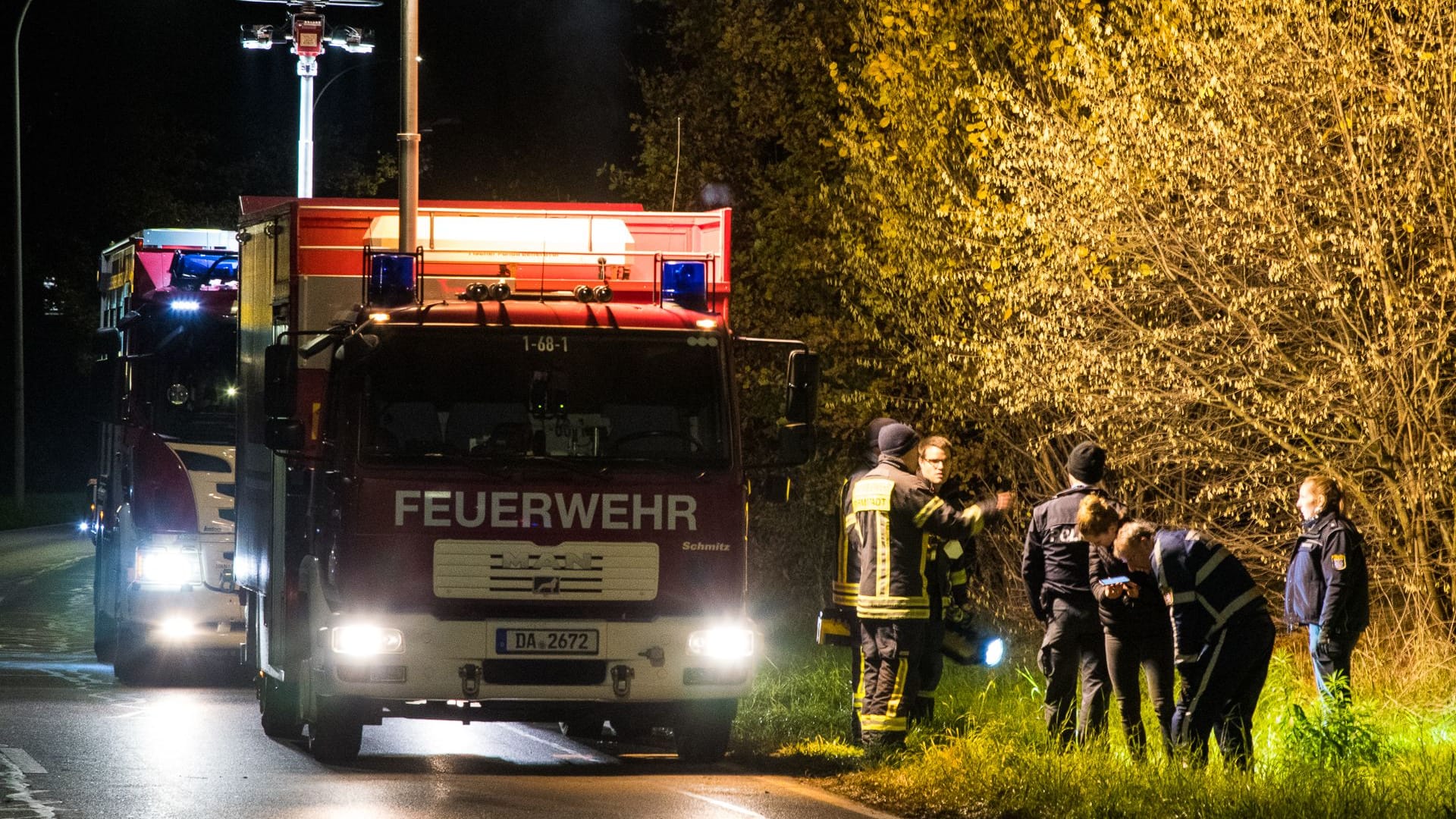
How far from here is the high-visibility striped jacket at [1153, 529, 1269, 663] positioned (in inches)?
384

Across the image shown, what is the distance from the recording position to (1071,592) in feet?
35.3

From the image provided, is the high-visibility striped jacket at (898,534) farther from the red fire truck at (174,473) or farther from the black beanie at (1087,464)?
the red fire truck at (174,473)

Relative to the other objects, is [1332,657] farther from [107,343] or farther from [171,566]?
[107,343]

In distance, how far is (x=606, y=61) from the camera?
Answer: 154ft

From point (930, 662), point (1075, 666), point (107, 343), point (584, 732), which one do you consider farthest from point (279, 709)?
point (107, 343)

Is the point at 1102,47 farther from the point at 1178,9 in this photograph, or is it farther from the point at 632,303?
the point at 632,303

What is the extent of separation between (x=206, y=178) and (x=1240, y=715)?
48099 millimetres

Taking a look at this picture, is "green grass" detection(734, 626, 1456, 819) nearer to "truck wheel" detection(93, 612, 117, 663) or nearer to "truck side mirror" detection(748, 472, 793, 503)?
"truck side mirror" detection(748, 472, 793, 503)

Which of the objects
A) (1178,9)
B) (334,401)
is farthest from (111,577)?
(1178,9)

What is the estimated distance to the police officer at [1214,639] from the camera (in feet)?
32.0

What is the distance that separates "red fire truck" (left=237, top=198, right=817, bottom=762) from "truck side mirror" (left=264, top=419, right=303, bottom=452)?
0.01 metres

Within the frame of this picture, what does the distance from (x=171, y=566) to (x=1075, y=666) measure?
7784 mm

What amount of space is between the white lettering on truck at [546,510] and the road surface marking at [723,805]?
135 cm

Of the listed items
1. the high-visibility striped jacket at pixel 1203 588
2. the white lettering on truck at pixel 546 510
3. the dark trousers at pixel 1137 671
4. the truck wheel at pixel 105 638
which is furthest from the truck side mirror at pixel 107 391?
the high-visibility striped jacket at pixel 1203 588
